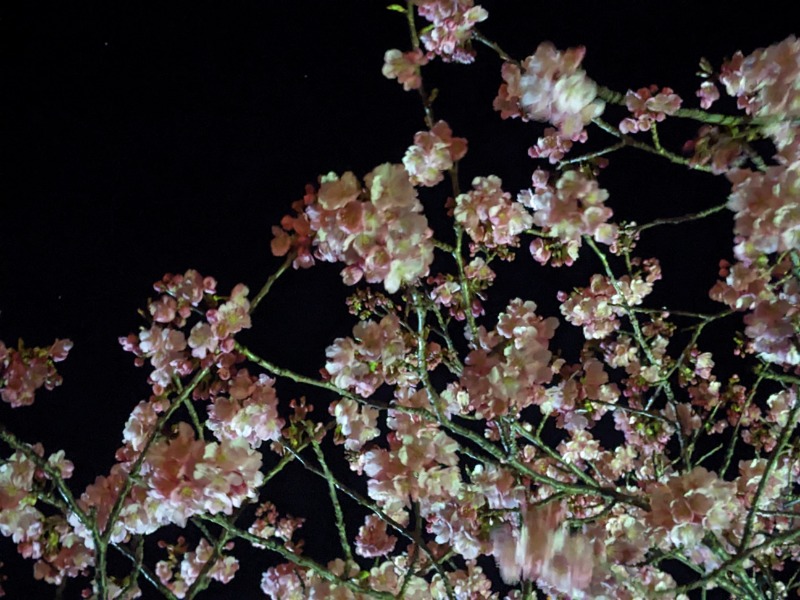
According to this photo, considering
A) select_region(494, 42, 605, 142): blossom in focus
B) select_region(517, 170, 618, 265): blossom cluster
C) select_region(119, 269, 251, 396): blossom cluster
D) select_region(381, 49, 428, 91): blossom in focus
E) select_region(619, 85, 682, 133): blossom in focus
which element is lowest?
select_region(119, 269, 251, 396): blossom cluster

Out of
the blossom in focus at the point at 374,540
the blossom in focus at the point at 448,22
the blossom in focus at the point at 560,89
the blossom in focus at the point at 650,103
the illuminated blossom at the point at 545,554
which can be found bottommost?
the illuminated blossom at the point at 545,554

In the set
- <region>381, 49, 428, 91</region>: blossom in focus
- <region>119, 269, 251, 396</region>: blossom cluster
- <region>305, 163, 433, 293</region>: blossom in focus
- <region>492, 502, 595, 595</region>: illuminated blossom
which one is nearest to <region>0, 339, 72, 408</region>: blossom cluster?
<region>119, 269, 251, 396</region>: blossom cluster

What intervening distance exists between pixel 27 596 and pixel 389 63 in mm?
4545

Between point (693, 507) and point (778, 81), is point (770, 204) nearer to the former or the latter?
point (778, 81)

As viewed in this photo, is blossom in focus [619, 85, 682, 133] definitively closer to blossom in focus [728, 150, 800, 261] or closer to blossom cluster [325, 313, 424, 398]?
blossom in focus [728, 150, 800, 261]

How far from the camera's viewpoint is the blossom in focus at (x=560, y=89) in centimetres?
169

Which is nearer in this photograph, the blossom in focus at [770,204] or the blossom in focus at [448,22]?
the blossom in focus at [770,204]

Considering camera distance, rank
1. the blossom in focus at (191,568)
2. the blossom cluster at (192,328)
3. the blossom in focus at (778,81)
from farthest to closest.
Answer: the blossom in focus at (191,568) → the blossom cluster at (192,328) → the blossom in focus at (778,81)

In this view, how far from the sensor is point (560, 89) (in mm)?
1716

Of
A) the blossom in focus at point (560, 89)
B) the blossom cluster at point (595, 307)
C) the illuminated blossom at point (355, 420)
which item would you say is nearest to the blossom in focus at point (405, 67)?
the blossom in focus at point (560, 89)

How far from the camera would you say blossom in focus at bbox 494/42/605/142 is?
1.69m

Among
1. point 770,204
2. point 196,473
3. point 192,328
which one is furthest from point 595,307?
point 196,473

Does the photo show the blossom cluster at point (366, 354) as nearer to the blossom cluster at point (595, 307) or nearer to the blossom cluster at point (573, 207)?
the blossom cluster at point (573, 207)

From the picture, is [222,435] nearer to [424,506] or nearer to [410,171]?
[424,506]
